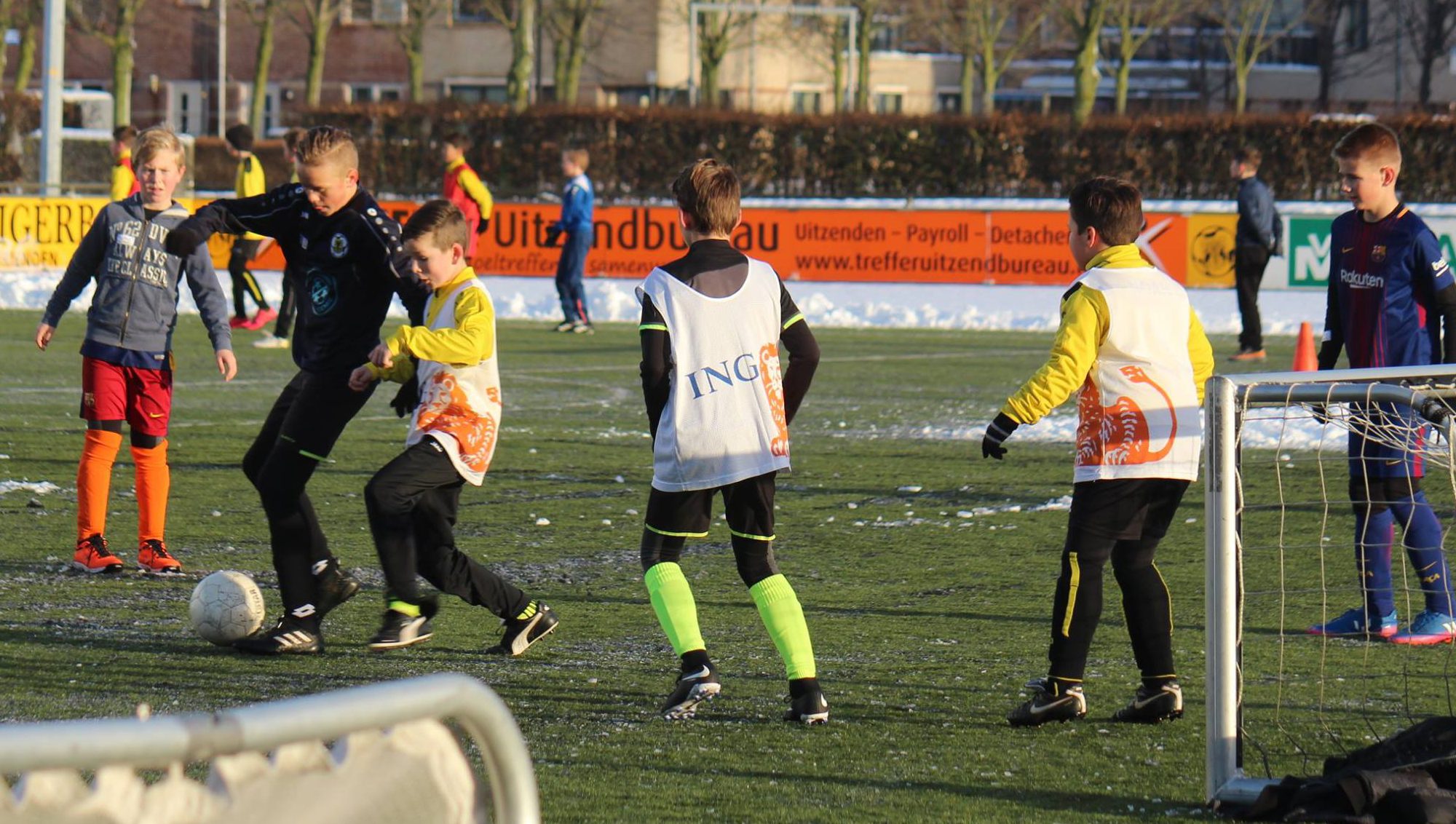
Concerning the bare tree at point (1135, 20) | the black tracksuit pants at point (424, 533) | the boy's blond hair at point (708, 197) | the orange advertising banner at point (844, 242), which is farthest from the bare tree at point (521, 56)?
the boy's blond hair at point (708, 197)

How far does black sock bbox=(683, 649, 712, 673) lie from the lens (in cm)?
537

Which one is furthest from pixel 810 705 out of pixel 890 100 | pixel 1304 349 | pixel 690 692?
pixel 890 100

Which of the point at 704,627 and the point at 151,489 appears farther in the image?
the point at 151,489

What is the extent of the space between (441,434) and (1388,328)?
130 inches

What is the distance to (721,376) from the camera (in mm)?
5285

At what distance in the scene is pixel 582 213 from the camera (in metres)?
20.5

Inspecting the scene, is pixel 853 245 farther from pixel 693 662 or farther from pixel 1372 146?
pixel 693 662

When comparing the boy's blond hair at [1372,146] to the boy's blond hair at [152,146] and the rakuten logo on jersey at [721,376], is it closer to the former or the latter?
the rakuten logo on jersey at [721,376]

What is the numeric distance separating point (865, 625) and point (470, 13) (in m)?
54.7

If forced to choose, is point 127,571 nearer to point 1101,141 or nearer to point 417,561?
point 417,561

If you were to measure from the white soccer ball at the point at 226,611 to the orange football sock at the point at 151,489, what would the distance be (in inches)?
59.6

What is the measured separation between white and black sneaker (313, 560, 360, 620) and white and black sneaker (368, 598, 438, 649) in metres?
0.25

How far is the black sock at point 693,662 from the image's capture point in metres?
5.37

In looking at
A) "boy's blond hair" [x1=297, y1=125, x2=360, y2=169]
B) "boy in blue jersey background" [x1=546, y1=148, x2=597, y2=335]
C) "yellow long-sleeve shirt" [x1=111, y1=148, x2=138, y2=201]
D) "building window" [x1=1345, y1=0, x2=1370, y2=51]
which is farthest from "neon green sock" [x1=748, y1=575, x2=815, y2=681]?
"building window" [x1=1345, y1=0, x2=1370, y2=51]
